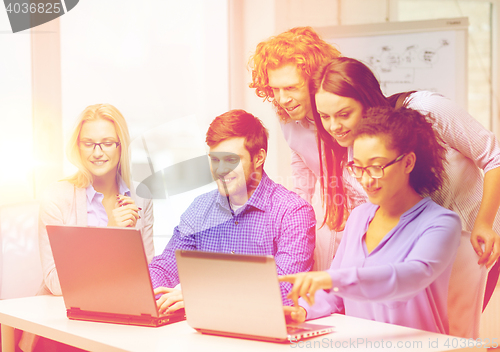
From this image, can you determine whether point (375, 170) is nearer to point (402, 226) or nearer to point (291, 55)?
point (402, 226)

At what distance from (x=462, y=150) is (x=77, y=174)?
1508 millimetres

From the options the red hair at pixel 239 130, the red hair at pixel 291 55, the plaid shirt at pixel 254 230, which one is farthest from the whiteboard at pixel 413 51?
the plaid shirt at pixel 254 230

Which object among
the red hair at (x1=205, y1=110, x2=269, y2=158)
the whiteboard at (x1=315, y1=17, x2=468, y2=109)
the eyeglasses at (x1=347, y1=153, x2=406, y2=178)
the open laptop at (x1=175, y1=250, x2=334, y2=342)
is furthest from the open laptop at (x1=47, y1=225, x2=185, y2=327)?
the whiteboard at (x1=315, y1=17, x2=468, y2=109)

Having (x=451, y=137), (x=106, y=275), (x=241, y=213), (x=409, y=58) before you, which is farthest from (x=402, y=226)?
(x=409, y=58)

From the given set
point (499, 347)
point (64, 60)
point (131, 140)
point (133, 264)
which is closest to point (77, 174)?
point (131, 140)

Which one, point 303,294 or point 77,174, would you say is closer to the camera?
point 303,294

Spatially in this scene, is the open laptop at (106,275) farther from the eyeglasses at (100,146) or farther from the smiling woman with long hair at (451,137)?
the eyeglasses at (100,146)

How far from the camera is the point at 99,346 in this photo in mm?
1097

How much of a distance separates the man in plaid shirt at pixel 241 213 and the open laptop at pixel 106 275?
36 centimetres

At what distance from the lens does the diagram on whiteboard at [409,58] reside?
219 centimetres

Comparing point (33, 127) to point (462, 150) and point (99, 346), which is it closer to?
point (99, 346)

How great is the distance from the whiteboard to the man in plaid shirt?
2.45 feet

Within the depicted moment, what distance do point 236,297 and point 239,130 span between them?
0.82 m

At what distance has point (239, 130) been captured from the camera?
69.2 inches
